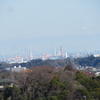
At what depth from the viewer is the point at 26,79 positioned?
2242 cm

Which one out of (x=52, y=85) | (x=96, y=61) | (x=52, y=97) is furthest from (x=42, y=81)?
(x=96, y=61)

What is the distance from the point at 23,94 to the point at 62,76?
4.48 m

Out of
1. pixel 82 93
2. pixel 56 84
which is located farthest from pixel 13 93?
pixel 82 93

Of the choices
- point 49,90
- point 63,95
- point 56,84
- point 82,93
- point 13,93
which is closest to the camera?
point 63,95

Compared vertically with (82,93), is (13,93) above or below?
above

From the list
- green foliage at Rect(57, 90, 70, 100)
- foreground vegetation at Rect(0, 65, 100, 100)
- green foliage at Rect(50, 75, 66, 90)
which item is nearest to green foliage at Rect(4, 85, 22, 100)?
foreground vegetation at Rect(0, 65, 100, 100)

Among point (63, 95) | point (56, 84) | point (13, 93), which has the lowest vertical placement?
point (63, 95)

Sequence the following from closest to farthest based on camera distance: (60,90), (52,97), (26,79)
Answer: (52,97)
(60,90)
(26,79)

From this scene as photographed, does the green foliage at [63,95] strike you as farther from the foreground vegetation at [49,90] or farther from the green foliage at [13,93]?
the green foliage at [13,93]

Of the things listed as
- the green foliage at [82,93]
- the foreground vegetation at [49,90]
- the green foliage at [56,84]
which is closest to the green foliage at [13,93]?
the foreground vegetation at [49,90]

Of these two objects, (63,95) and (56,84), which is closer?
(63,95)

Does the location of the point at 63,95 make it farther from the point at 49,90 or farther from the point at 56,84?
the point at 56,84

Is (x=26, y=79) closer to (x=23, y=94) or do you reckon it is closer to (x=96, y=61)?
(x=23, y=94)

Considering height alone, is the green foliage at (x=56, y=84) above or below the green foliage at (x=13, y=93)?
above
